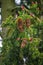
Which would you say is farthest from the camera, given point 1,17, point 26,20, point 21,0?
point 1,17

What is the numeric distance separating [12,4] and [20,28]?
5271mm

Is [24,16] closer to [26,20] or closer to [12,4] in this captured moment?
[26,20]

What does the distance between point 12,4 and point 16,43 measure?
514 centimetres

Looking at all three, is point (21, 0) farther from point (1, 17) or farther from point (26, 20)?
point (26, 20)

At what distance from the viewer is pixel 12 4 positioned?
1148 centimetres

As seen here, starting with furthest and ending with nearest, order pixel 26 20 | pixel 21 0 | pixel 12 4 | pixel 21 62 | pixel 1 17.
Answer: pixel 1 17, pixel 12 4, pixel 21 0, pixel 21 62, pixel 26 20

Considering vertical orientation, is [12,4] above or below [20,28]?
below

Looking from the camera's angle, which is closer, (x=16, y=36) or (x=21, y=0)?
(x=16, y=36)

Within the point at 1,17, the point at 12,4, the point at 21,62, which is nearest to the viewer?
the point at 21,62

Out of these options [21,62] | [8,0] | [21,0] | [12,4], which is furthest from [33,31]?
[8,0]

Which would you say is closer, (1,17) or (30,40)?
(30,40)

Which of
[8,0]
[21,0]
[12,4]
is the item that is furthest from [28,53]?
[8,0]

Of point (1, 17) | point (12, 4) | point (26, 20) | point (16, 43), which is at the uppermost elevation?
point (26, 20)

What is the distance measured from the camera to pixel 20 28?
6289 mm
